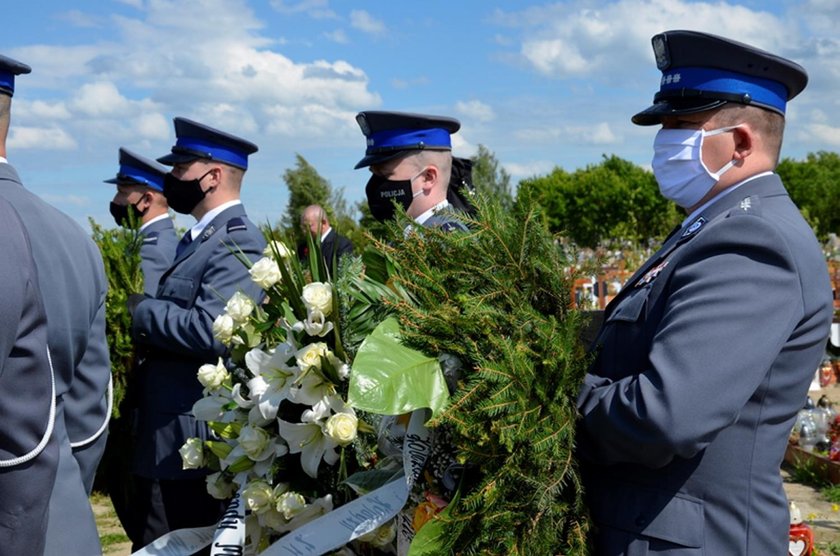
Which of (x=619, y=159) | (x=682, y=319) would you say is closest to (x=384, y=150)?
(x=682, y=319)

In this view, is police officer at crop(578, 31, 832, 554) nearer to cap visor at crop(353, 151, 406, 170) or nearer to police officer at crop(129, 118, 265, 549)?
cap visor at crop(353, 151, 406, 170)

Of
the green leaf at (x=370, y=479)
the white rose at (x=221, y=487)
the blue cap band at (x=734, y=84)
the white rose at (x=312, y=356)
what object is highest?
the blue cap band at (x=734, y=84)

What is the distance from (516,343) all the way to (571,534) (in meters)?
0.43

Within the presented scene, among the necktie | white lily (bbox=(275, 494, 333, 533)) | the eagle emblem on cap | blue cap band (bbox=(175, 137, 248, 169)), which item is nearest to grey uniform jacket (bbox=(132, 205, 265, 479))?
the necktie

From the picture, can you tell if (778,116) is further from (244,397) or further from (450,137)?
(450,137)

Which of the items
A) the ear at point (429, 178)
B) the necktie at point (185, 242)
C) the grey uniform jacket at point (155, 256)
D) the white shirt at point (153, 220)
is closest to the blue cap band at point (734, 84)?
the ear at point (429, 178)

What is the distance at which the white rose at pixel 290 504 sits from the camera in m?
2.39

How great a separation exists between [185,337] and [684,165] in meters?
2.50

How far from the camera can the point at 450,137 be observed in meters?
4.08

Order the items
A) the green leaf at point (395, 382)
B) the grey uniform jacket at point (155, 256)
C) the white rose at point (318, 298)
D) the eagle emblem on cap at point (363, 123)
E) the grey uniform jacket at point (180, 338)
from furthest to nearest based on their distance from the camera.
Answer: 1. the grey uniform jacket at point (155, 256)
2. the grey uniform jacket at point (180, 338)
3. the eagle emblem on cap at point (363, 123)
4. the white rose at point (318, 298)
5. the green leaf at point (395, 382)

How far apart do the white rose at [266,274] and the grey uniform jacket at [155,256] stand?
243cm

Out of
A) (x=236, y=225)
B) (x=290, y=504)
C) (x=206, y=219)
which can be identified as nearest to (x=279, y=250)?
(x=290, y=504)

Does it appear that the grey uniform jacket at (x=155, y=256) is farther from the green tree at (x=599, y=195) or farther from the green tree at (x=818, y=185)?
the green tree at (x=599, y=195)

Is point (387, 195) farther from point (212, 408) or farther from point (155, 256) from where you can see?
point (155, 256)
